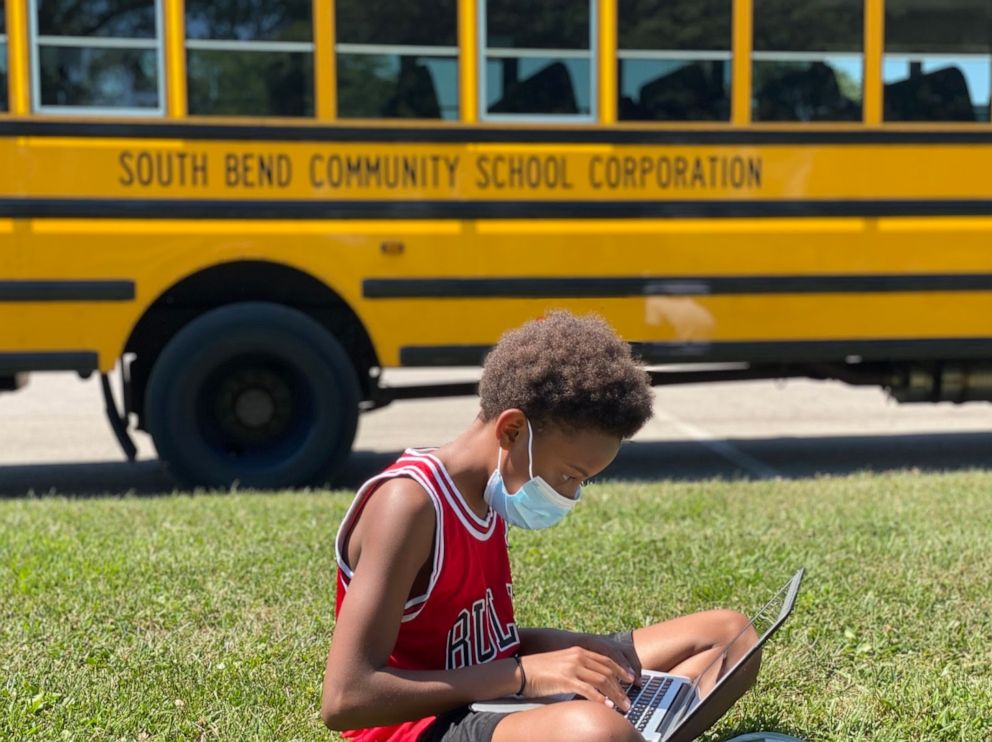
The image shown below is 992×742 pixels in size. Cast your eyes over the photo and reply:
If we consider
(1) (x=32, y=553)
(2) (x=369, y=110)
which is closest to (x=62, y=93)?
(2) (x=369, y=110)

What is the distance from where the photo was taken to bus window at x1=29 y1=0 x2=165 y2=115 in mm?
5539

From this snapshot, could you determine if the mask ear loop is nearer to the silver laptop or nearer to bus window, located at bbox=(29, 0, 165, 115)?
the silver laptop

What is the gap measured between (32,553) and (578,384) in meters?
2.78

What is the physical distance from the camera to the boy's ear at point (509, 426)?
211cm

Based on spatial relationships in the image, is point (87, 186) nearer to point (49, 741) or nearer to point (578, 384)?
point (49, 741)

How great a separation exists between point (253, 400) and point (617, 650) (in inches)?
148

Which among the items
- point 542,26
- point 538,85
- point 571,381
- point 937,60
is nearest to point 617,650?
point 571,381

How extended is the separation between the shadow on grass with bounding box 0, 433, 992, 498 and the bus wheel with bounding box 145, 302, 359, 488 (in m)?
0.35

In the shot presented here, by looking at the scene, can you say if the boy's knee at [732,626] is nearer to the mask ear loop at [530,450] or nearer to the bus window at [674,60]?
the mask ear loop at [530,450]

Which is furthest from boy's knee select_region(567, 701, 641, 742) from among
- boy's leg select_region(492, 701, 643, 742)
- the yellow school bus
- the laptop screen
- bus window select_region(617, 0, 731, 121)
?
bus window select_region(617, 0, 731, 121)

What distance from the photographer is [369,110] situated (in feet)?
18.8

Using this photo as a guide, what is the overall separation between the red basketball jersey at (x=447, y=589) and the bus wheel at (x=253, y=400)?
3501 millimetres

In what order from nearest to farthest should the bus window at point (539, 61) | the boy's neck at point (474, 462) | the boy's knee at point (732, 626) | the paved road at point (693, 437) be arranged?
1. the boy's neck at point (474, 462)
2. the boy's knee at point (732, 626)
3. the bus window at point (539, 61)
4. the paved road at point (693, 437)

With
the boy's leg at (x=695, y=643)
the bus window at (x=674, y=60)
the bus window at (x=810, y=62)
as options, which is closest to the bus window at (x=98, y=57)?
the bus window at (x=674, y=60)
